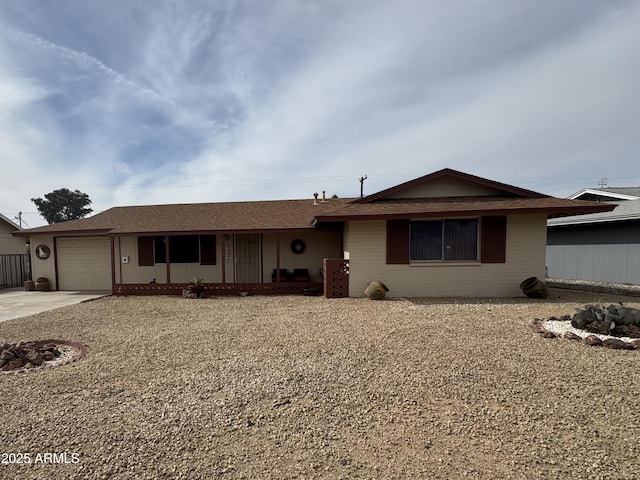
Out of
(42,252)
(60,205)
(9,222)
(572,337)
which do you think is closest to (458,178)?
(572,337)

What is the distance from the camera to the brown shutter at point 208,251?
11891 millimetres

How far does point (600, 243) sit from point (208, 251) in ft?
50.6

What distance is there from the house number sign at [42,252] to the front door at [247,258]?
7.51 meters

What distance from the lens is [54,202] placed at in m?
43.2

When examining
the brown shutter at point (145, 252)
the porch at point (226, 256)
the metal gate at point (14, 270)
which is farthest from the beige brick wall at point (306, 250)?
the metal gate at point (14, 270)

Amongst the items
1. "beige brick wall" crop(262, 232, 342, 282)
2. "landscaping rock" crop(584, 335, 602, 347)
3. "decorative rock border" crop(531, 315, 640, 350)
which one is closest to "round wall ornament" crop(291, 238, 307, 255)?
"beige brick wall" crop(262, 232, 342, 282)

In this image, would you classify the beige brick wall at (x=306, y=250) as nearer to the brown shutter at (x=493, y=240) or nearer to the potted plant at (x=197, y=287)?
the potted plant at (x=197, y=287)

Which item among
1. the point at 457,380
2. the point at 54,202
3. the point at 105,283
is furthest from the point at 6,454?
the point at 54,202

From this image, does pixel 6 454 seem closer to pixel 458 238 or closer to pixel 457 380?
pixel 457 380

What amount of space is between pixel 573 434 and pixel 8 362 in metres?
6.66

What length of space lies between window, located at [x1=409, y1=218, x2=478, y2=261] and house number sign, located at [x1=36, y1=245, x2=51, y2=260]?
1382 cm

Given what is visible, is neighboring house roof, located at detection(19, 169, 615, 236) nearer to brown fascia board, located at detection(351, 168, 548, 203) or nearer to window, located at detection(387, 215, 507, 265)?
brown fascia board, located at detection(351, 168, 548, 203)

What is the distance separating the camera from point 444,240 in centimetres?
907

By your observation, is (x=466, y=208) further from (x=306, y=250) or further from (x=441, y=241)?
(x=306, y=250)
